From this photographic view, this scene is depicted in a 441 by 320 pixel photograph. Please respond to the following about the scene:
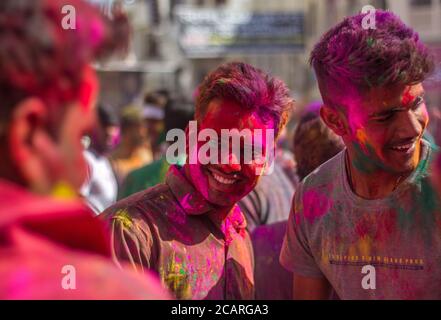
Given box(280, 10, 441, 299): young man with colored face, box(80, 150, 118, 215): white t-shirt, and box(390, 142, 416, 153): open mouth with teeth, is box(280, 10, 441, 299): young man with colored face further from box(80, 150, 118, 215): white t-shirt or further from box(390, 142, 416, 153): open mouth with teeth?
box(80, 150, 118, 215): white t-shirt

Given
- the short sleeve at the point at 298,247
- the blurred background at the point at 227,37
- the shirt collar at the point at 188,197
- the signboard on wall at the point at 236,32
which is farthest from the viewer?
the signboard on wall at the point at 236,32

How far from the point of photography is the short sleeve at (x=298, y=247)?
3.30 m

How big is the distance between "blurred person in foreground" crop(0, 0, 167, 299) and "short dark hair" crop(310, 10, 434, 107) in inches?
58.4

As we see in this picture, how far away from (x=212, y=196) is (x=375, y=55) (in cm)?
75

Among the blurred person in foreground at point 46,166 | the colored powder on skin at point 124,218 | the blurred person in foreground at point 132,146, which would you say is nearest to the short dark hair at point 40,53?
the blurred person in foreground at point 46,166

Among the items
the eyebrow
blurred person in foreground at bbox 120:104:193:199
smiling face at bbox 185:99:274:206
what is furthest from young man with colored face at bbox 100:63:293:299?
blurred person in foreground at bbox 120:104:193:199

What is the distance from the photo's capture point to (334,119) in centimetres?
320

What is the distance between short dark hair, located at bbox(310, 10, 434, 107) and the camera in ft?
9.54

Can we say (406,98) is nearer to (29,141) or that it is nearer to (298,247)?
(298,247)

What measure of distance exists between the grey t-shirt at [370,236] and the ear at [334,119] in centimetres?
13

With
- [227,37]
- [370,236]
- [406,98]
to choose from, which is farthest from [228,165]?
[227,37]

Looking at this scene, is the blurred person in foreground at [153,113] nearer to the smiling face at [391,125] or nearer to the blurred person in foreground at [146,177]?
the blurred person in foreground at [146,177]

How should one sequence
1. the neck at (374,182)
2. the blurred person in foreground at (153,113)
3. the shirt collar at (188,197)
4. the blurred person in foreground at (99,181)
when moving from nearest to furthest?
the neck at (374,182) < the shirt collar at (188,197) < the blurred person in foreground at (99,181) < the blurred person in foreground at (153,113)
